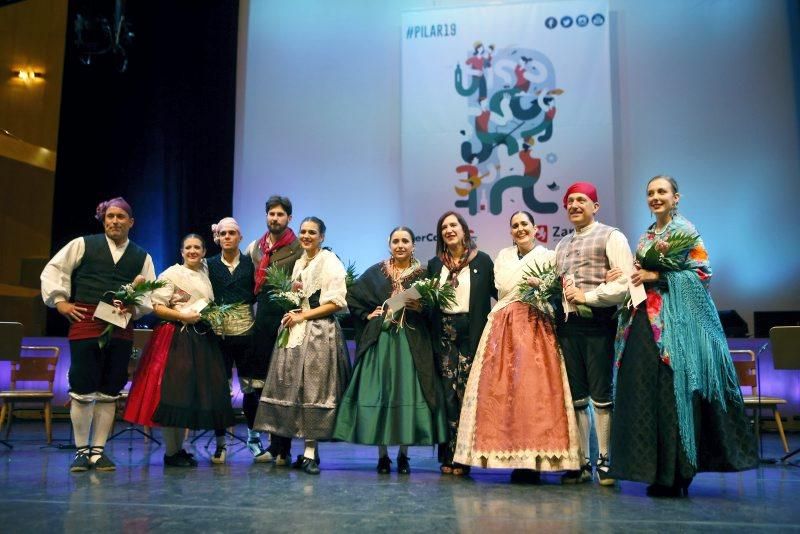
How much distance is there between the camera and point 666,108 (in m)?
7.34

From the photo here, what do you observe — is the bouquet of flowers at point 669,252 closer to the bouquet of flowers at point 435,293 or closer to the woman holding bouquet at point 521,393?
the woman holding bouquet at point 521,393

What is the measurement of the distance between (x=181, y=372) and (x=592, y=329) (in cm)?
246

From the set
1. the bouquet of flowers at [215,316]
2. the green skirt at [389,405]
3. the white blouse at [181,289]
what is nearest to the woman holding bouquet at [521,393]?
the green skirt at [389,405]

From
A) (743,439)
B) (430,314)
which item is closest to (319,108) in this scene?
(430,314)

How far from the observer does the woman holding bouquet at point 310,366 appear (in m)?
4.35

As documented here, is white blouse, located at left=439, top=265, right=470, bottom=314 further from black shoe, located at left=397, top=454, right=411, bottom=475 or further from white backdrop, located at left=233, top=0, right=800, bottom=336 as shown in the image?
white backdrop, located at left=233, top=0, right=800, bottom=336

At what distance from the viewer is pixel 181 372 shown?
4.55 metres

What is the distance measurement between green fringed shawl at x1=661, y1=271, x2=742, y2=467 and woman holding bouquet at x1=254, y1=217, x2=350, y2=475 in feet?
6.21

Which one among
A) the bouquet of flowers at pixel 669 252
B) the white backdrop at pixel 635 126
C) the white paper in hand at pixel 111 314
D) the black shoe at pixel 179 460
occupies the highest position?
the white backdrop at pixel 635 126

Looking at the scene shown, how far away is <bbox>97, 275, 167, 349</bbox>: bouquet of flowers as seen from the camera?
14.7ft

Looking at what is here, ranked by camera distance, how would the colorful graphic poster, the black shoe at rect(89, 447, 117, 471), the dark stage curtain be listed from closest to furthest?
the black shoe at rect(89, 447, 117, 471) < the colorful graphic poster < the dark stage curtain

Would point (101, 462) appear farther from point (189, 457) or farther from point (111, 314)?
point (111, 314)

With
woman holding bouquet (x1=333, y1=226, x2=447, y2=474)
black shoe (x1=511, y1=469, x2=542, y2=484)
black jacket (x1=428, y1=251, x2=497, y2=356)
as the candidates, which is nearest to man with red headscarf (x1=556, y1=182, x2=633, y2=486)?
black shoe (x1=511, y1=469, x2=542, y2=484)

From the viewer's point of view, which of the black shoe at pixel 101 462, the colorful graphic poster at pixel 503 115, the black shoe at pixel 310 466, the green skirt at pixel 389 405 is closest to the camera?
the green skirt at pixel 389 405
